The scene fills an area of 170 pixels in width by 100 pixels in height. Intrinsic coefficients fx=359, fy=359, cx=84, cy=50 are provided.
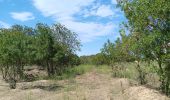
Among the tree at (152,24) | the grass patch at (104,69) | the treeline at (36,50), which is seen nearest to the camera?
the tree at (152,24)

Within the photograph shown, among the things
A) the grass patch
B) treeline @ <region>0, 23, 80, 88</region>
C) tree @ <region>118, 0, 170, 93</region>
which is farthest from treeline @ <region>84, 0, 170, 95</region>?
the grass patch

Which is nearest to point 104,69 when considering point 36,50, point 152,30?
point 36,50

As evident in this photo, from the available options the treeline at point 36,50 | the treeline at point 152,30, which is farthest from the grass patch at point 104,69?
the treeline at point 152,30

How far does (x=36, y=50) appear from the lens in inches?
1879

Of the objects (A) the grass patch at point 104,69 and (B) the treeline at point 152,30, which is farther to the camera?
(A) the grass patch at point 104,69

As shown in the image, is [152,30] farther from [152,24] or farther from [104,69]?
[104,69]

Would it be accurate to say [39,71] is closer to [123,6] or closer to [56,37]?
[56,37]

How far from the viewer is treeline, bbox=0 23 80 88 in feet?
112

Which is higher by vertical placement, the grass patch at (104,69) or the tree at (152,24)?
the tree at (152,24)

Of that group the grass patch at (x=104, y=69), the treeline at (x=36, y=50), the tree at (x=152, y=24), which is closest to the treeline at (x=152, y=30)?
the tree at (x=152, y=24)

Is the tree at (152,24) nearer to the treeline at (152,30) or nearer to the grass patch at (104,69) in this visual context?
the treeline at (152,30)

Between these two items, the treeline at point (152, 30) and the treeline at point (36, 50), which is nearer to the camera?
the treeline at point (152, 30)

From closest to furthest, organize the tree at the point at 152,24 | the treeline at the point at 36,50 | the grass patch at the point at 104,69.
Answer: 1. the tree at the point at 152,24
2. the treeline at the point at 36,50
3. the grass patch at the point at 104,69

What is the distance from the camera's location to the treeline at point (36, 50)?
112 ft
